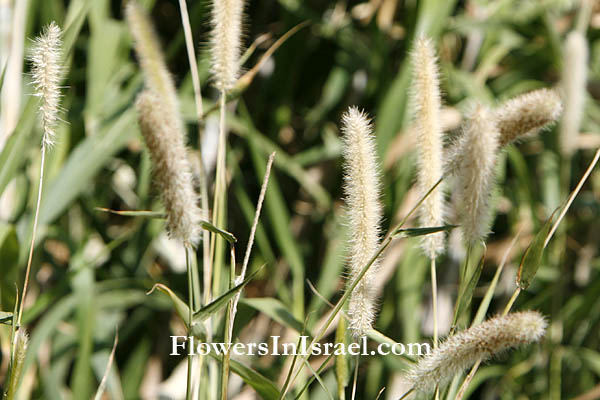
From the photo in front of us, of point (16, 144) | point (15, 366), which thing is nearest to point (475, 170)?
point (15, 366)

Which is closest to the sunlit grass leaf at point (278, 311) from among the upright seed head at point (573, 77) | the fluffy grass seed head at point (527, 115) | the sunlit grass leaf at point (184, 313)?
the sunlit grass leaf at point (184, 313)

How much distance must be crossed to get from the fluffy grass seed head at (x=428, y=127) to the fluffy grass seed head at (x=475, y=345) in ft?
0.42

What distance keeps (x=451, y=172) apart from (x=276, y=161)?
0.66 meters

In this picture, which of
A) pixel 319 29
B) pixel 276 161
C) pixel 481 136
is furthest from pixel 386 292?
pixel 481 136

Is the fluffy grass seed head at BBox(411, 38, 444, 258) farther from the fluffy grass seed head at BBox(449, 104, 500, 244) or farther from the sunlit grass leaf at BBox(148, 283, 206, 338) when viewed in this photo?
the sunlit grass leaf at BBox(148, 283, 206, 338)

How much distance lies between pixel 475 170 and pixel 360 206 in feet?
0.32

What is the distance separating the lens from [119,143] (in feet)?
3.10

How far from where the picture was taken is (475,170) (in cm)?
49

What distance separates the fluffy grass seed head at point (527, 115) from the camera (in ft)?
1.60

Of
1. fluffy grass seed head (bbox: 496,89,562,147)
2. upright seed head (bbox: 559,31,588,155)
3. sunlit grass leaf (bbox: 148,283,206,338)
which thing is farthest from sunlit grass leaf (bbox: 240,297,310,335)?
upright seed head (bbox: 559,31,588,155)

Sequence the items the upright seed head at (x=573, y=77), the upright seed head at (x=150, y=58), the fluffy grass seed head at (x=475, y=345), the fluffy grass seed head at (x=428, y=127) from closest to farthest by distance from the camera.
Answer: the fluffy grass seed head at (x=475, y=345) → the fluffy grass seed head at (x=428, y=127) → the upright seed head at (x=150, y=58) → the upright seed head at (x=573, y=77)

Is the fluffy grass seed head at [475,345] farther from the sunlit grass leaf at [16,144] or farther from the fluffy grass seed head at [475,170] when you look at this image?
the sunlit grass leaf at [16,144]

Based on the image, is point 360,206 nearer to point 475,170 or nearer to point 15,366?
point 475,170

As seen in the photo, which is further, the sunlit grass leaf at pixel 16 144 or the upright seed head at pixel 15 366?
the sunlit grass leaf at pixel 16 144
